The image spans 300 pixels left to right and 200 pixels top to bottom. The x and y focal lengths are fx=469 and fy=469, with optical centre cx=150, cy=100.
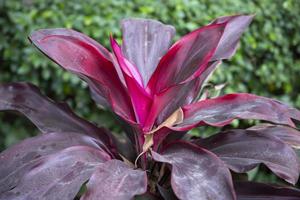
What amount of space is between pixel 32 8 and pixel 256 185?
73.8 inches

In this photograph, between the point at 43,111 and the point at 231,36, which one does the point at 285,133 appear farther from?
the point at 43,111

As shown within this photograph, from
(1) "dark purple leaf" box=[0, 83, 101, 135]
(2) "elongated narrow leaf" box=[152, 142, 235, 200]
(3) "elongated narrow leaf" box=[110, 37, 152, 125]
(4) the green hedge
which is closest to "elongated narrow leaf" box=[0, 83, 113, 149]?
(1) "dark purple leaf" box=[0, 83, 101, 135]

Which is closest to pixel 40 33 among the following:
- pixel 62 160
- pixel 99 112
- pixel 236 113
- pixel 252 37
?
pixel 62 160

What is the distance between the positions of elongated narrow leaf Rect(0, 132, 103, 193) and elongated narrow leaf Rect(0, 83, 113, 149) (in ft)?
0.26

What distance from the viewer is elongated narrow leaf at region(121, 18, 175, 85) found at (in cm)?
115

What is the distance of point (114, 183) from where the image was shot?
825mm

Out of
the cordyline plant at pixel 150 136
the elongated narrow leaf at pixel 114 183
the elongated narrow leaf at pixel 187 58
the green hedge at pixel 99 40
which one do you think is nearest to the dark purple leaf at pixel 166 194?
the cordyline plant at pixel 150 136

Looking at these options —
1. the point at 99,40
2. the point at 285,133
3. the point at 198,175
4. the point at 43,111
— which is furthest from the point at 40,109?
the point at 99,40

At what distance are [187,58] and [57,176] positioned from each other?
1.21 ft

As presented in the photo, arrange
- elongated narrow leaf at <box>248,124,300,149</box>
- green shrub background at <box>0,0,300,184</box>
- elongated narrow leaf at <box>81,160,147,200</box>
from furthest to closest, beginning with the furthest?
green shrub background at <box>0,0,300,184</box> → elongated narrow leaf at <box>248,124,300,149</box> → elongated narrow leaf at <box>81,160,147,200</box>

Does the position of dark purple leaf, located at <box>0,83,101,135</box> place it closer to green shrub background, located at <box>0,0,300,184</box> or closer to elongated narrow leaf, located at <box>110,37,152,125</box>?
elongated narrow leaf, located at <box>110,37,152,125</box>

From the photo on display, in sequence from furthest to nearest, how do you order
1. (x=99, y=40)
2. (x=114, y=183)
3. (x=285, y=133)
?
(x=99, y=40) → (x=285, y=133) → (x=114, y=183)

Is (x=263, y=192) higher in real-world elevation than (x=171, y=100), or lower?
lower

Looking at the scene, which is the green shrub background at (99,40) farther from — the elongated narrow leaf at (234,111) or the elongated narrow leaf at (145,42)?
the elongated narrow leaf at (234,111)
